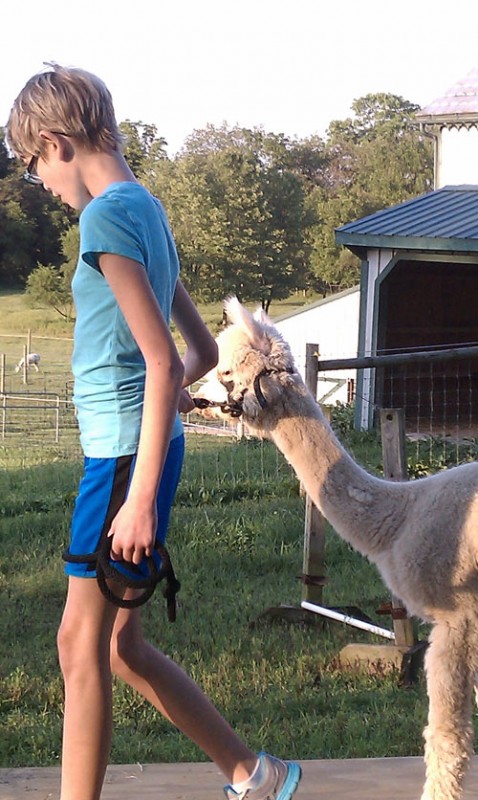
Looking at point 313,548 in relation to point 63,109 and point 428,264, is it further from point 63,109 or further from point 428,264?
point 428,264

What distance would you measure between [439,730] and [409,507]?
2.68ft

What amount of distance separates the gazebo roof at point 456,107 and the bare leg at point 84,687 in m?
18.6

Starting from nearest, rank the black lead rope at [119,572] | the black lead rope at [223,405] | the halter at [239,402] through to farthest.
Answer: the black lead rope at [119,572], the halter at [239,402], the black lead rope at [223,405]

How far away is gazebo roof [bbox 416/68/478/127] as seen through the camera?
1986 centimetres

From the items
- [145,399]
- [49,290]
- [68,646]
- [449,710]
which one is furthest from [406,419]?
[49,290]

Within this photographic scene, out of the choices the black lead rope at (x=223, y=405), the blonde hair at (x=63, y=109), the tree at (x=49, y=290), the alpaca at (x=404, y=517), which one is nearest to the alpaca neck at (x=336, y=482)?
the alpaca at (x=404, y=517)

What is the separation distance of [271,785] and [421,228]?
41.7ft

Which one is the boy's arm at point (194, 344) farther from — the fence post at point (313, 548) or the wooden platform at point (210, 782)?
the fence post at point (313, 548)

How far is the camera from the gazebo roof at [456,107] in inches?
782

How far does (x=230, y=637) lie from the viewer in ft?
19.5

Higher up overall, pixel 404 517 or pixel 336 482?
pixel 336 482

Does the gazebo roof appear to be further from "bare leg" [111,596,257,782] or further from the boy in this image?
"bare leg" [111,596,257,782]

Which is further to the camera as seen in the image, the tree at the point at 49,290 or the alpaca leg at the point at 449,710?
the tree at the point at 49,290

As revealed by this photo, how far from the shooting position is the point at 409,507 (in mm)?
3898
